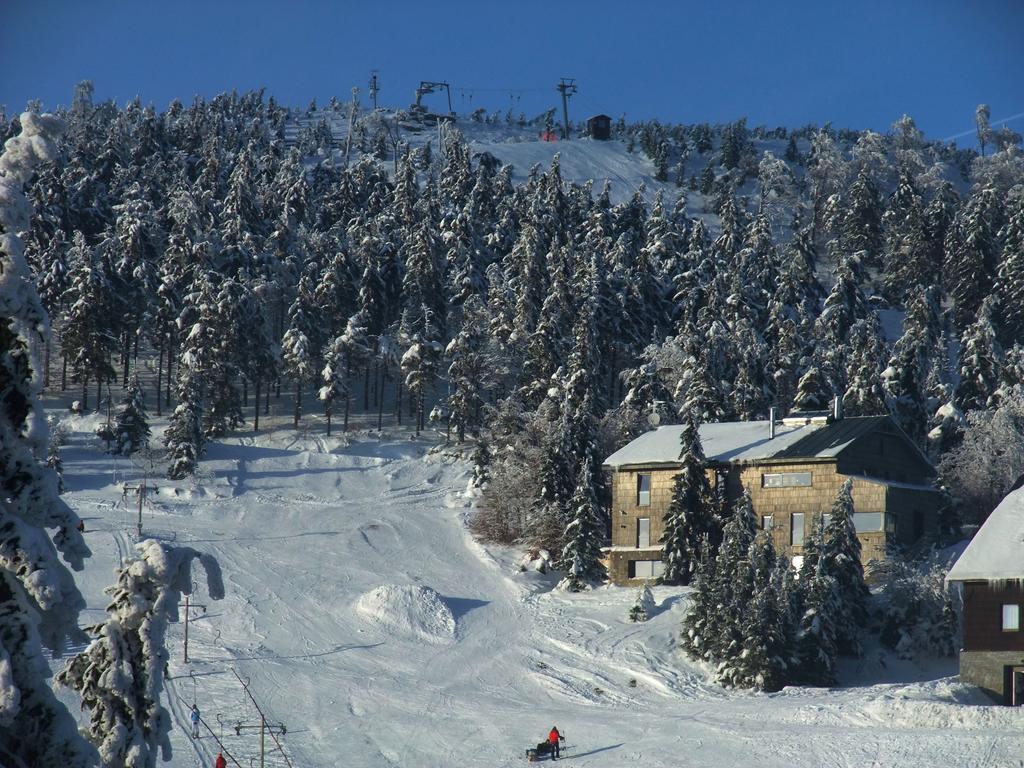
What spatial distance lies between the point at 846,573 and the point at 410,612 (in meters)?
18.4

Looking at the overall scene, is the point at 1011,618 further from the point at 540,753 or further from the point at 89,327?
the point at 89,327

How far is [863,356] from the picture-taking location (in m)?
80.0

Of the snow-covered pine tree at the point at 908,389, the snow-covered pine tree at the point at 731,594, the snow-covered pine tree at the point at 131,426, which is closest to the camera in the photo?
the snow-covered pine tree at the point at 731,594

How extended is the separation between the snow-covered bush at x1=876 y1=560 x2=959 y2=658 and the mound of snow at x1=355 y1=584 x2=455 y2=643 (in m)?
17.7

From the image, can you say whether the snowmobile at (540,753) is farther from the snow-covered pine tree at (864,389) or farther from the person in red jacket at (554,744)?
the snow-covered pine tree at (864,389)

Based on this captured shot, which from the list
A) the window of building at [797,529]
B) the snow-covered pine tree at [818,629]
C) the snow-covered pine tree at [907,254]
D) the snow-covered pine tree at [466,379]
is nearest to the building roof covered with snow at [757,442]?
the window of building at [797,529]

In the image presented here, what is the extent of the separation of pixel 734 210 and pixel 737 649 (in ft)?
237

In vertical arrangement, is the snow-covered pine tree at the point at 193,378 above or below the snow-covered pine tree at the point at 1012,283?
below

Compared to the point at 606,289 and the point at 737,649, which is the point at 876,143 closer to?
the point at 606,289

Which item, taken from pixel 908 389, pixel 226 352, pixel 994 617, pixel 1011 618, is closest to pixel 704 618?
pixel 994 617

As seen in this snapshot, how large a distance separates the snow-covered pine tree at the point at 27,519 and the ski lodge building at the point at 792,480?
1867 inches

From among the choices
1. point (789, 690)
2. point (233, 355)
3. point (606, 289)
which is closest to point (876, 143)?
point (606, 289)

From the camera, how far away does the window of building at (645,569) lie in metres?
64.1

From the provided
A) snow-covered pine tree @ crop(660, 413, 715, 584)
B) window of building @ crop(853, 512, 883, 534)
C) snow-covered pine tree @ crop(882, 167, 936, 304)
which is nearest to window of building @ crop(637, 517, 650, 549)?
snow-covered pine tree @ crop(660, 413, 715, 584)
